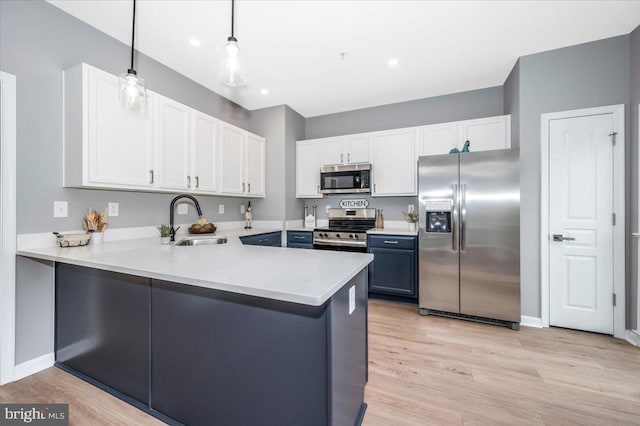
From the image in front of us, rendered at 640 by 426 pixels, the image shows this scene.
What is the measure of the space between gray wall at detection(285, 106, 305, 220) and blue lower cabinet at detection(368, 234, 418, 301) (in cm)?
138

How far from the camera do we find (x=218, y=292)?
1277mm

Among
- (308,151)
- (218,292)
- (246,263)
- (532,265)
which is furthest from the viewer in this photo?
(308,151)

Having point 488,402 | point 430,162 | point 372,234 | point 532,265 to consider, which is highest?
point 430,162

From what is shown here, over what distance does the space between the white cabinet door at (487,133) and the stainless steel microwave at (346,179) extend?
4.11ft

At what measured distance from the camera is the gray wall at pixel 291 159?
408 centimetres

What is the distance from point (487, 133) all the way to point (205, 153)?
3.39 m

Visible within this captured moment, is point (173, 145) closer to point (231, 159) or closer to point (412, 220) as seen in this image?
point (231, 159)

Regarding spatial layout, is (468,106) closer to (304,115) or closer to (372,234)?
(372,234)

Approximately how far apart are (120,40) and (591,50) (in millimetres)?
4427

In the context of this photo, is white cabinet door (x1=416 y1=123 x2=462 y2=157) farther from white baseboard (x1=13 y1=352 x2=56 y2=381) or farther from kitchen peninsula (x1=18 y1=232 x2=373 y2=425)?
white baseboard (x1=13 y1=352 x2=56 y2=381)

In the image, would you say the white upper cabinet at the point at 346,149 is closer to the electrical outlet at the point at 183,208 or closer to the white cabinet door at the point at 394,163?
the white cabinet door at the point at 394,163

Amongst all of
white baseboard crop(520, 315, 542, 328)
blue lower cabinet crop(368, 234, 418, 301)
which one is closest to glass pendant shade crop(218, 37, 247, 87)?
blue lower cabinet crop(368, 234, 418, 301)

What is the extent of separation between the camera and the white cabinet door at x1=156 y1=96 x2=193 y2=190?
254 cm

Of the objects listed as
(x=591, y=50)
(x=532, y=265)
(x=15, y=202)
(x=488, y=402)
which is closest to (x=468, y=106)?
(x=591, y=50)
